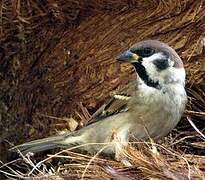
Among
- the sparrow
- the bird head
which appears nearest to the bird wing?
the sparrow

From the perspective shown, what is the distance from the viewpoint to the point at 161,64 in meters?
4.26

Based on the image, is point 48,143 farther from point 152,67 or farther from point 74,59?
point 152,67

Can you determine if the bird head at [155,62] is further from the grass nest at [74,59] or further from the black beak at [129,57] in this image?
the grass nest at [74,59]

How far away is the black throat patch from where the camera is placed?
4.25 meters

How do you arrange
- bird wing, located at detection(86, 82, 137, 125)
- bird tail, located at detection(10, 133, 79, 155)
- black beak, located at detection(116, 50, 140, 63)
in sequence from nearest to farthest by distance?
black beak, located at detection(116, 50, 140, 63)
bird wing, located at detection(86, 82, 137, 125)
bird tail, located at detection(10, 133, 79, 155)

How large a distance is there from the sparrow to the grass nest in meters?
0.13

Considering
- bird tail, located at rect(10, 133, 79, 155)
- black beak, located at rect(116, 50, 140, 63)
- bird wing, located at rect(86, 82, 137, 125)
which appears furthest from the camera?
bird tail, located at rect(10, 133, 79, 155)

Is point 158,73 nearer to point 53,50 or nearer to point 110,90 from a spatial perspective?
point 110,90

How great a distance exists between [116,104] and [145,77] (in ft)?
0.67

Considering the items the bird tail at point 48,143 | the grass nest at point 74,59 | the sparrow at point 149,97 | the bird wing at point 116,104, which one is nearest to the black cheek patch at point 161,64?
the sparrow at point 149,97

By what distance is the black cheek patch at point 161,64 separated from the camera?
425 cm

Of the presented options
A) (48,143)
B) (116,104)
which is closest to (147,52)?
(116,104)

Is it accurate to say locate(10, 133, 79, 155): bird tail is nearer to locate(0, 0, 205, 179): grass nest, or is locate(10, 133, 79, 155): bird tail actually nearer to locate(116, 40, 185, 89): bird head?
locate(0, 0, 205, 179): grass nest

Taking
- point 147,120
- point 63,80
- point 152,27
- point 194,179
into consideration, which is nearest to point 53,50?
point 63,80
